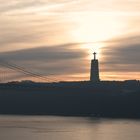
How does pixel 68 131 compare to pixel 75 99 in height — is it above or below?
below

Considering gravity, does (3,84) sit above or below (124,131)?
above

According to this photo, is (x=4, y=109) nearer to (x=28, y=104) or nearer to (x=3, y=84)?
(x=28, y=104)

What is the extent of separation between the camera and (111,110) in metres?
107

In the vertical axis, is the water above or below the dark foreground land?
below

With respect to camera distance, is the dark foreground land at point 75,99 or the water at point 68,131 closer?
the water at point 68,131

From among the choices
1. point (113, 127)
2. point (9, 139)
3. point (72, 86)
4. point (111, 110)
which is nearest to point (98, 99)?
point (111, 110)

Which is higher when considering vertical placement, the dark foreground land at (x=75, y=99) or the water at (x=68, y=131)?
the dark foreground land at (x=75, y=99)

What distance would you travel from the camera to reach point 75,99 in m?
110

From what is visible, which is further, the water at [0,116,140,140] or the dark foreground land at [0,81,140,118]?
the dark foreground land at [0,81,140,118]

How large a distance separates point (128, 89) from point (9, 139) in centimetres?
4369

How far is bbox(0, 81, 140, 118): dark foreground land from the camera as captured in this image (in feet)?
314

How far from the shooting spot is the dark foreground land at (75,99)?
9564 cm

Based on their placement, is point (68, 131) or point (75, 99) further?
point (75, 99)

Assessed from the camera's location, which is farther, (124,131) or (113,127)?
(113,127)
